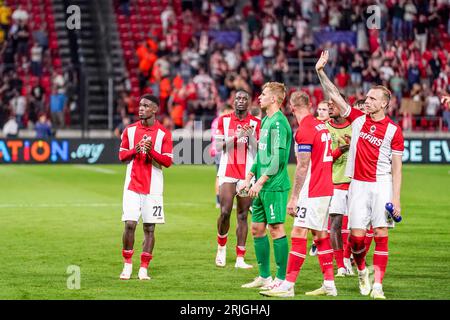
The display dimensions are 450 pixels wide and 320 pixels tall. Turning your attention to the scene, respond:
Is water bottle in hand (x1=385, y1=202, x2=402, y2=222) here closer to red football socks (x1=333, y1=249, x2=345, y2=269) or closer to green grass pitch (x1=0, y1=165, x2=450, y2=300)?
green grass pitch (x1=0, y1=165, x2=450, y2=300)

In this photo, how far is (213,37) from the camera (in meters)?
40.7

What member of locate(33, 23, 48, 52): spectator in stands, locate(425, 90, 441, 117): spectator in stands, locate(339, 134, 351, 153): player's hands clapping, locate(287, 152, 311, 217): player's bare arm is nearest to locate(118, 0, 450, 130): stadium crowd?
locate(425, 90, 441, 117): spectator in stands

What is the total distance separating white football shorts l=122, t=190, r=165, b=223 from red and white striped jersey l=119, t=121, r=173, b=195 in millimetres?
65

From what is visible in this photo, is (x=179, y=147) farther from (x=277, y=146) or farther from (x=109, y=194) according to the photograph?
(x=277, y=146)

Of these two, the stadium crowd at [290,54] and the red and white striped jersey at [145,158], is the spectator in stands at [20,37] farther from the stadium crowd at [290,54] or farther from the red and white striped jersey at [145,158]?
the red and white striped jersey at [145,158]

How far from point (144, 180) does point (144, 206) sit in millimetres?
333

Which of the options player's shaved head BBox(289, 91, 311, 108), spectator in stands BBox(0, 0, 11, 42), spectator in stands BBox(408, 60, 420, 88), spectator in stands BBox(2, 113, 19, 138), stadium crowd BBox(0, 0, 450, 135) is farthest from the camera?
spectator in stands BBox(0, 0, 11, 42)

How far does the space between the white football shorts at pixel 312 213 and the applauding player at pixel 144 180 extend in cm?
226

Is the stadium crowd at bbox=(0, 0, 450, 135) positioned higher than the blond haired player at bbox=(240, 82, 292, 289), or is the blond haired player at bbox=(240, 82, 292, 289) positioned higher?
the stadium crowd at bbox=(0, 0, 450, 135)

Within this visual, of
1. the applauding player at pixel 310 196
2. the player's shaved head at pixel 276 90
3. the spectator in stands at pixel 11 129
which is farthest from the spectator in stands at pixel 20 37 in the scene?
the applauding player at pixel 310 196

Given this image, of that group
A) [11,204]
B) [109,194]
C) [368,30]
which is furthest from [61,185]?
[368,30]

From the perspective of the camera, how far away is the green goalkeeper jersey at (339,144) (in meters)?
14.3

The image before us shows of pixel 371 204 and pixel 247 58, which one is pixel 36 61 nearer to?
pixel 247 58

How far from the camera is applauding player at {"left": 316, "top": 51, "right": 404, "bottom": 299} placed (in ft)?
39.3
